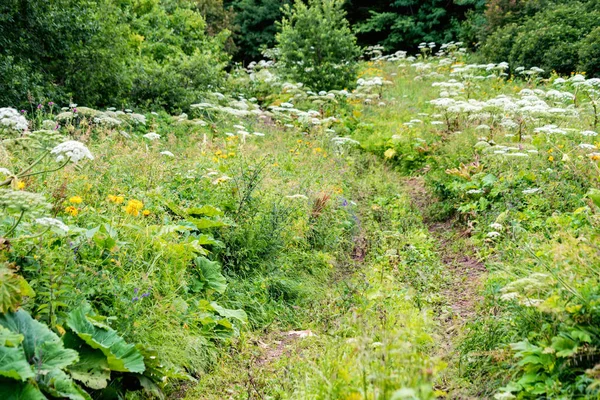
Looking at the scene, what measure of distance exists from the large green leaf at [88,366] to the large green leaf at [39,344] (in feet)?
0.54

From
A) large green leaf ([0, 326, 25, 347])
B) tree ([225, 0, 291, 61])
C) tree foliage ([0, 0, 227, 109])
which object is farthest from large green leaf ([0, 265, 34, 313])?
tree ([225, 0, 291, 61])

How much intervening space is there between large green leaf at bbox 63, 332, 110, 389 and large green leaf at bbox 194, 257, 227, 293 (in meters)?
1.58

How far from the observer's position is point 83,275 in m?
3.75

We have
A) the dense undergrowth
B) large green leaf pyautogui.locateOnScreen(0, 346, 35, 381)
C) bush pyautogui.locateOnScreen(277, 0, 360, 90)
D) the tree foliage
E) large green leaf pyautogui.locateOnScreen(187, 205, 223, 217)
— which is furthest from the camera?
bush pyautogui.locateOnScreen(277, 0, 360, 90)

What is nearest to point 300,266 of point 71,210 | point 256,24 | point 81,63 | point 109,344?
point 71,210

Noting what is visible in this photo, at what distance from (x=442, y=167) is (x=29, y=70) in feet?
22.3

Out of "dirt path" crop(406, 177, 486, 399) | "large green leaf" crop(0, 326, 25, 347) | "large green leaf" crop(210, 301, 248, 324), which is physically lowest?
"dirt path" crop(406, 177, 486, 399)

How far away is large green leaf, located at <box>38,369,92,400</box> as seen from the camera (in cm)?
294

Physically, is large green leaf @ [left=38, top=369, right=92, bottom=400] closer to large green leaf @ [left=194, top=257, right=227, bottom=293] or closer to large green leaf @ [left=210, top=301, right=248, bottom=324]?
large green leaf @ [left=210, top=301, right=248, bottom=324]

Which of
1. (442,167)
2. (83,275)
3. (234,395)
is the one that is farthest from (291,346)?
(442,167)

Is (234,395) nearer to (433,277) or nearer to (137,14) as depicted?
(433,277)

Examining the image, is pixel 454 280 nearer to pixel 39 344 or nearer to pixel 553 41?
pixel 39 344

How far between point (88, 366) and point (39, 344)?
35 centimetres

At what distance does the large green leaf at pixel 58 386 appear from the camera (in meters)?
2.94
